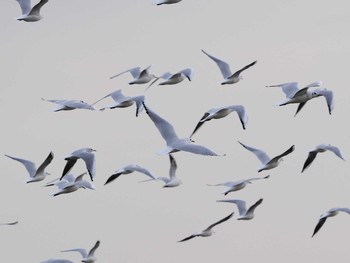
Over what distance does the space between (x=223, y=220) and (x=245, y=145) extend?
8.98ft

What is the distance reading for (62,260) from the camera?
36062mm

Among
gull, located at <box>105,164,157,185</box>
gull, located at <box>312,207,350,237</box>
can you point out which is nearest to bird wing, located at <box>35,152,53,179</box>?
gull, located at <box>105,164,157,185</box>

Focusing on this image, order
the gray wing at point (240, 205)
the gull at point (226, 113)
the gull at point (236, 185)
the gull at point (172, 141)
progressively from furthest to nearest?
1. the gray wing at point (240, 205)
2. the gull at point (236, 185)
3. the gull at point (226, 113)
4. the gull at point (172, 141)

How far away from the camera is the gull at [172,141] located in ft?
88.0

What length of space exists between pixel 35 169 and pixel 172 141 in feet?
28.9

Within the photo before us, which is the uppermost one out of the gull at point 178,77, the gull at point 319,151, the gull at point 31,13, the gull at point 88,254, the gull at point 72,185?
the gull at point 31,13

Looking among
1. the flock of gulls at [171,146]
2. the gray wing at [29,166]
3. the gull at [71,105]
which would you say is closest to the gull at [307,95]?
the flock of gulls at [171,146]

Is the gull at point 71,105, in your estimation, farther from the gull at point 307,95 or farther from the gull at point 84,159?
the gull at point 307,95

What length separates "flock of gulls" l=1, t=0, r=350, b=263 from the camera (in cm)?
2795

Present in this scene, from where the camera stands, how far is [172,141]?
27312 mm

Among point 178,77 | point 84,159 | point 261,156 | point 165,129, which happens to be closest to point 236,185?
point 261,156

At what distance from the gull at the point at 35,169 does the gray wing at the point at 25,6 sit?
417 cm

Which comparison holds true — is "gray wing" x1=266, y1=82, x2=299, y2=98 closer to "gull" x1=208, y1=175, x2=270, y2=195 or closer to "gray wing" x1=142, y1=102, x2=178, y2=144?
"gull" x1=208, y1=175, x2=270, y2=195

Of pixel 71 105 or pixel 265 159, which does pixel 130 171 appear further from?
pixel 265 159
